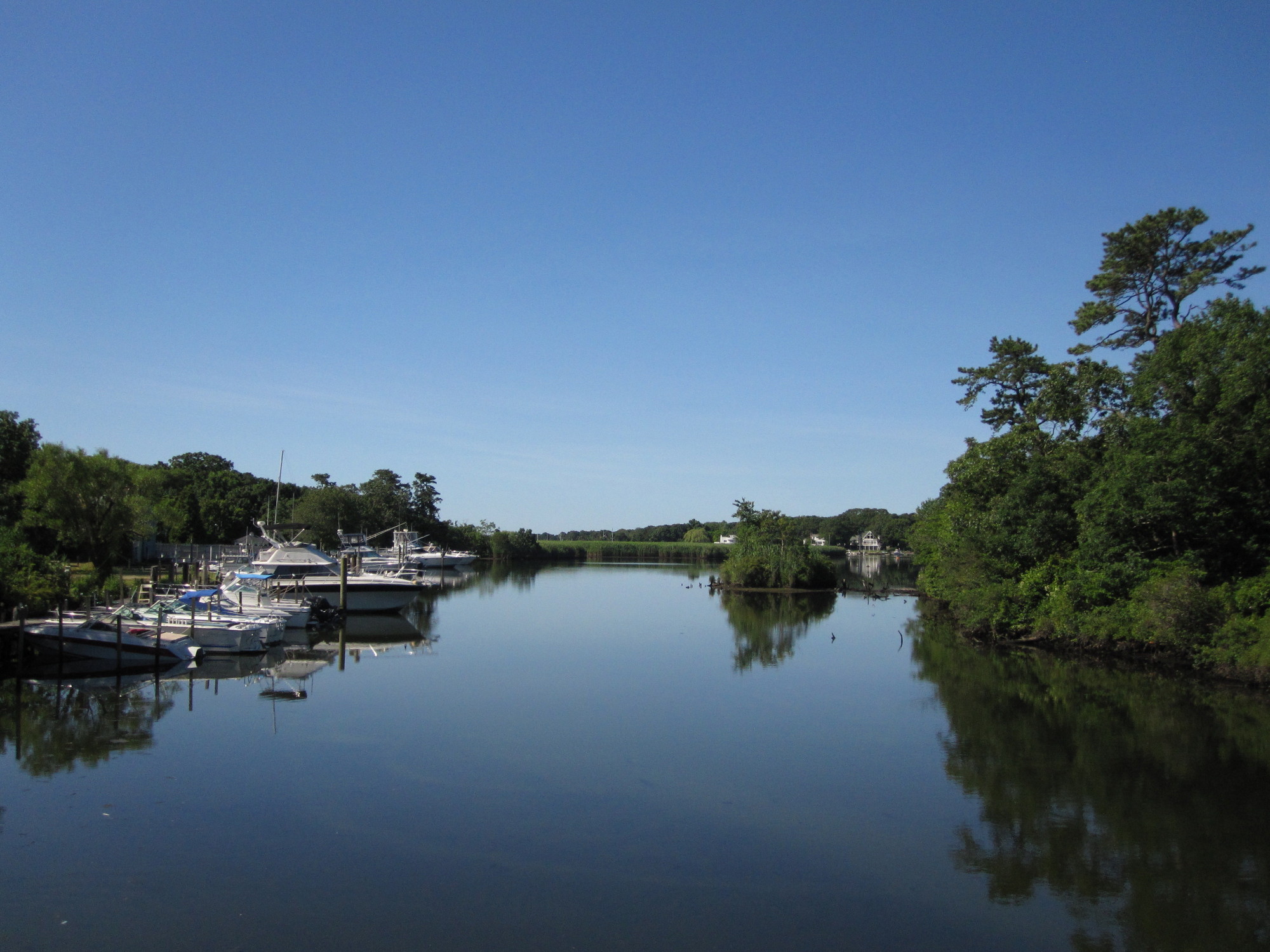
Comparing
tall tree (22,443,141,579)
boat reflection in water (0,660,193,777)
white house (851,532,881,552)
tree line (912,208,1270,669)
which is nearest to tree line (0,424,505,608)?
tall tree (22,443,141,579)

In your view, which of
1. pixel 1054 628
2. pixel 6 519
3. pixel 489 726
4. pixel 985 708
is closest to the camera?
pixel 489 726

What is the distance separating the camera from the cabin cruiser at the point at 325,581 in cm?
3638

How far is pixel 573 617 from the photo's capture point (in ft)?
132

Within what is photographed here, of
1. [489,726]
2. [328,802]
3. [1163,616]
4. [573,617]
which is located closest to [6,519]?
[573,617]

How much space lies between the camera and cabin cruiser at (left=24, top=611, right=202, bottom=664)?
874 inches

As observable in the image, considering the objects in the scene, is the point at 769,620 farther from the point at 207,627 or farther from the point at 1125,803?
the point at 1125,803

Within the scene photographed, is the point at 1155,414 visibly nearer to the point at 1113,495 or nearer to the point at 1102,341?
the point at 1113,495

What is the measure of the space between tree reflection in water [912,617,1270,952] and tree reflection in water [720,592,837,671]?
702 cm

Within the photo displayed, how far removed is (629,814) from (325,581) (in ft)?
90.1

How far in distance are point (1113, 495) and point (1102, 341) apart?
24.6 ft

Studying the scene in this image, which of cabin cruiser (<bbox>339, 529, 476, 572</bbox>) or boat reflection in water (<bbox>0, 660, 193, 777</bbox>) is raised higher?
cabin cruiser (<bbox>339, 529, 476, 572</bbox>)

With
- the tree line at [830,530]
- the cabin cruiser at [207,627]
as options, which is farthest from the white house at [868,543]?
the cabin cruiser at [207,627]

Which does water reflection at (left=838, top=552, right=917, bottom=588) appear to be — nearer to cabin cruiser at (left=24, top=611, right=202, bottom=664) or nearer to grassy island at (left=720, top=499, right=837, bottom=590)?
grassy island at (left=720, top=499, right=837, bottom=590)

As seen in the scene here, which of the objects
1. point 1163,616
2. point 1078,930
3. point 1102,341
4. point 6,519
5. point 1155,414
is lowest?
point 1078,930
